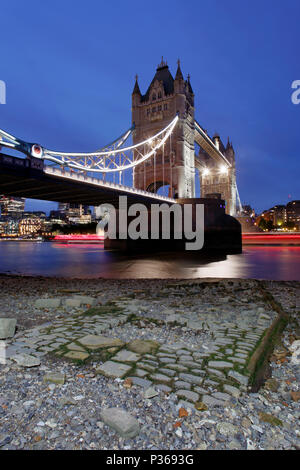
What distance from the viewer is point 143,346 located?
288 centimetres

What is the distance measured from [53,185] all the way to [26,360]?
24.3 metres

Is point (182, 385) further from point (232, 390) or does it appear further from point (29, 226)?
point (29, 226)

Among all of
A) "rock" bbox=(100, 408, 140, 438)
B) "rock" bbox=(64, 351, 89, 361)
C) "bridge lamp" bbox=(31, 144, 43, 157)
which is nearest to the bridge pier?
"bridge lamp" bbox=(31, 144, 43, 157)

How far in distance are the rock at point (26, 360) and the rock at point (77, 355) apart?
283mm

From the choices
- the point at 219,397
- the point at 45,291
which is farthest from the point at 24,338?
the point at 45,291

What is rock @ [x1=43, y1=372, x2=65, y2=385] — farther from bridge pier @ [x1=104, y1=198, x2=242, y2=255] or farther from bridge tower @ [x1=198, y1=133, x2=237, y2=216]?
bridge tower @ [x1=198, y1=133, x2=237, y2=216]

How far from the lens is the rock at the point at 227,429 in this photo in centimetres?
164

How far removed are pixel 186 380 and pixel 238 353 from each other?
30.4 inches

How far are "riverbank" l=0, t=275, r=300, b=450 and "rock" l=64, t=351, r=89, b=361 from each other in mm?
14

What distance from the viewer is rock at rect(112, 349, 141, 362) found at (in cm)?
256

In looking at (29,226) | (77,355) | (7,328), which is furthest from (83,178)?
(29,226)

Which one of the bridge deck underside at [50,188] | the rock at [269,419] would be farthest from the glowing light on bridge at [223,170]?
the rock at [269,419]
